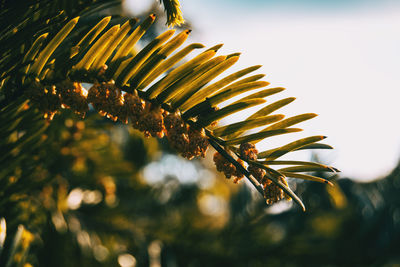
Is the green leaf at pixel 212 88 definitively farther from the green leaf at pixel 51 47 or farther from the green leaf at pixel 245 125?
the green leaf at pixel 51 47

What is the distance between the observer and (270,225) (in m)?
2.23

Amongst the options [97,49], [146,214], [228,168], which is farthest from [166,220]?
[97,49]

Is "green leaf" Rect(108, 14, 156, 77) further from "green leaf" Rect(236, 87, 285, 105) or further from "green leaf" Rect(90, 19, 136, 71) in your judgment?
"green leaf" Rect(236, 87, 285, 105)

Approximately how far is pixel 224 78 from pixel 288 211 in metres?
1.48

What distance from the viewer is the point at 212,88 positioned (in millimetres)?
723

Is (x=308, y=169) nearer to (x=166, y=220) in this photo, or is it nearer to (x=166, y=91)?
(x=166, y=91)

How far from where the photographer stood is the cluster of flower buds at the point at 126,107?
71cm

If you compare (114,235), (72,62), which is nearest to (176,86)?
(72,62)

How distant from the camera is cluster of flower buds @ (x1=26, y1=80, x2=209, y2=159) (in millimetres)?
715

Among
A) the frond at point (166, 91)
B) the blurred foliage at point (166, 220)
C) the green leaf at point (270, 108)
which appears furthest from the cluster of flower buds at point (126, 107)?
the blurred foliage at point (166, 220)

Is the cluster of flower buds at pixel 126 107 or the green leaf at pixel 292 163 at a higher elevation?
the green leaf at pixel 292 163

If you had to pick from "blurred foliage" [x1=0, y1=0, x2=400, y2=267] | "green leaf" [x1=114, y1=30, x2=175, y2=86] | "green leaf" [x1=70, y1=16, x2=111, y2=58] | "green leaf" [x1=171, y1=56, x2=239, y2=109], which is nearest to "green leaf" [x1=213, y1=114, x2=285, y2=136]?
"green leaf" [x1=171, y1=56, x2=239, y2=109]

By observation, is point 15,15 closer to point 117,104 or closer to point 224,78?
point 117,104

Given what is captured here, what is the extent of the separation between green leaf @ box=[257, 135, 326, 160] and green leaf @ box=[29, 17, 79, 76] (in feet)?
1.65
